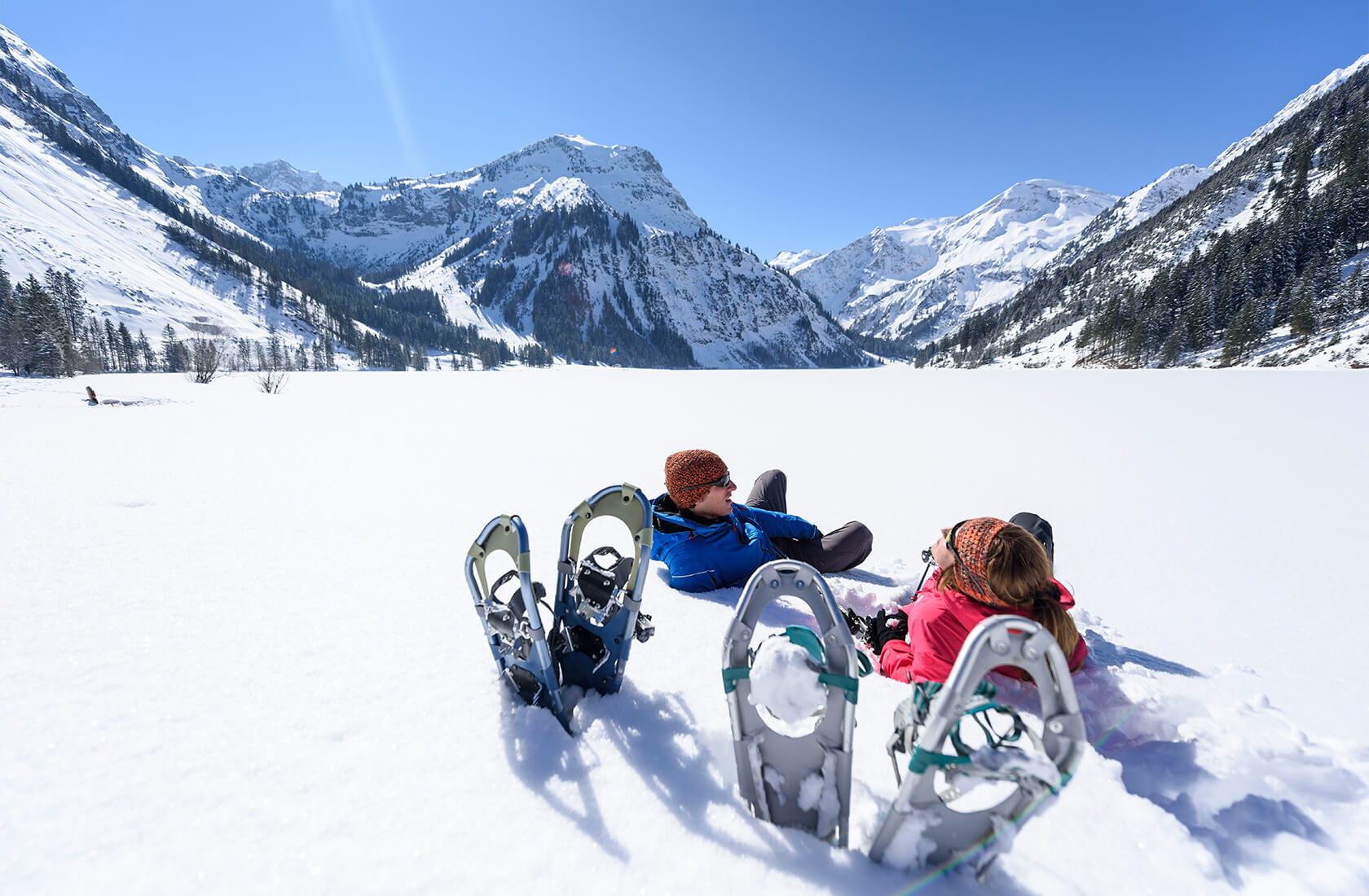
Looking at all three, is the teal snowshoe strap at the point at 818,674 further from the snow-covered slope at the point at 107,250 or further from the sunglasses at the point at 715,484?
the snow-covered slope at the point at 107,250

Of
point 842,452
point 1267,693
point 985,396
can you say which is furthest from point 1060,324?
point 1267,693

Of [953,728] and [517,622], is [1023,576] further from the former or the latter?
[517,622]

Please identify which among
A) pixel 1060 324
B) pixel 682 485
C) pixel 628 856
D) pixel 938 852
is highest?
pixel 1060 324

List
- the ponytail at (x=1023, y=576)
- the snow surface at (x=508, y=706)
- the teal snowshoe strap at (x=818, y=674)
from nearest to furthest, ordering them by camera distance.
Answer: the teal snowshoe strap at (x=818, y=674)
the snow surface at (x=508, y=706)
the ponytail at (x=1023, y=576)

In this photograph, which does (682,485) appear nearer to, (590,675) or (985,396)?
(590,675)

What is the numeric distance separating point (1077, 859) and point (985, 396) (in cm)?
2094

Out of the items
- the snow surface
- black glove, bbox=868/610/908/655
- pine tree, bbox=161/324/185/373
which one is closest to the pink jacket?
the snow surface

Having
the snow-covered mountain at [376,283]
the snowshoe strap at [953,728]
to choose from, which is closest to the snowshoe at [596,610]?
the snowshoe strap at [953,728]

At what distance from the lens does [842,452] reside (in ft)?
32.0

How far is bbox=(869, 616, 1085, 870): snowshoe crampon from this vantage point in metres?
1.28

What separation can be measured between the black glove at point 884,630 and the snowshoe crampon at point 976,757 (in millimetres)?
1445

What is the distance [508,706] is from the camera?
2352 millimetres

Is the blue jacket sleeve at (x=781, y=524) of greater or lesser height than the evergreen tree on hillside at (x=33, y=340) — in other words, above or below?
below

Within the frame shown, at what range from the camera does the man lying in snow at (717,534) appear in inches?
145
